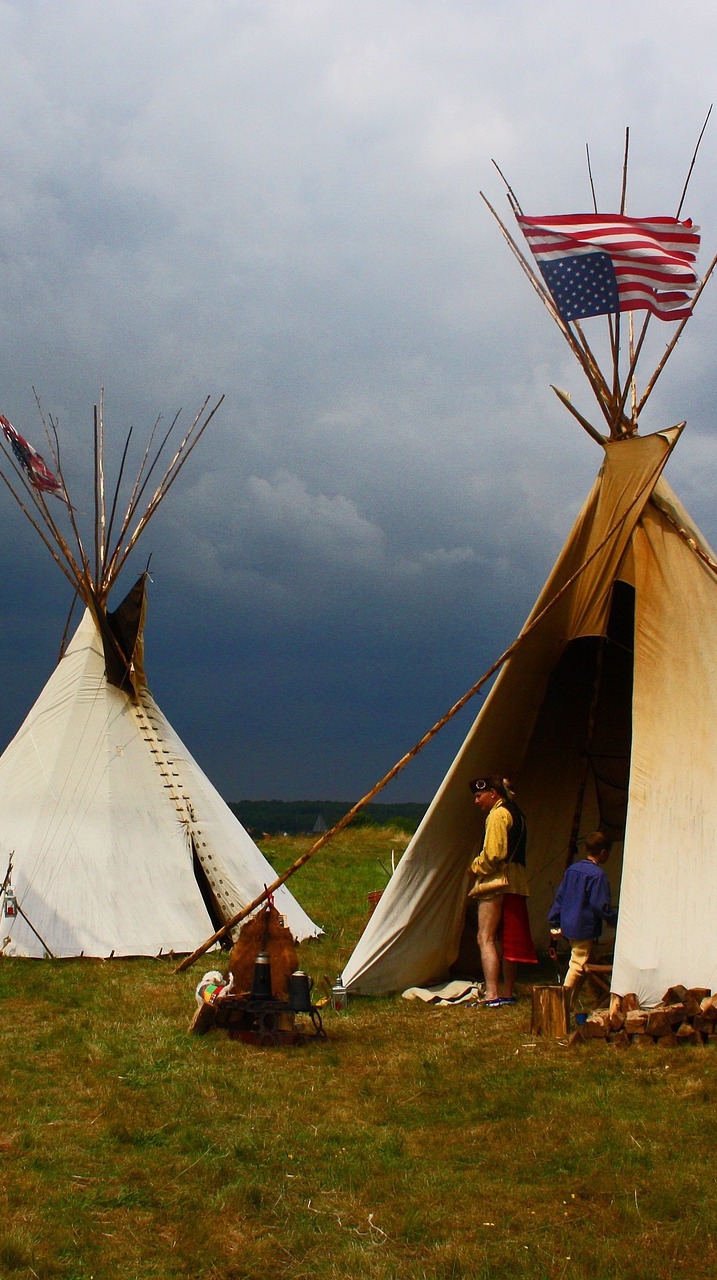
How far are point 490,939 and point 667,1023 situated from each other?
155 cm

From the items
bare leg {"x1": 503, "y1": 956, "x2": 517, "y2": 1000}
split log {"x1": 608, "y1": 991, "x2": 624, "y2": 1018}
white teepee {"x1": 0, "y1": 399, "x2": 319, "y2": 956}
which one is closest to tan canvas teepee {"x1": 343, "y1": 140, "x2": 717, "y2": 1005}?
split log {"x1": 608, "y1": 991, "x2": 624, "y2": 1018}

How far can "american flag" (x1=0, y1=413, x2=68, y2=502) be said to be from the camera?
10.2 m

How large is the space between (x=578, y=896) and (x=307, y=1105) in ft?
7.65

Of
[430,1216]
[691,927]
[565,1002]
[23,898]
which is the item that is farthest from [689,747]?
[23,898]

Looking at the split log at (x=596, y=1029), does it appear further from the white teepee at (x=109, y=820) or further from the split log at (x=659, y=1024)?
the white teepee at (x=109, y=820)

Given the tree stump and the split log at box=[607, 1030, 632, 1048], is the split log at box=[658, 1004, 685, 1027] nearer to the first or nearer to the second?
the split log at box=[607, 1030, 632, 1048]

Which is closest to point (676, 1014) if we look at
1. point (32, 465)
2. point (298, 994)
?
point (298, 994)

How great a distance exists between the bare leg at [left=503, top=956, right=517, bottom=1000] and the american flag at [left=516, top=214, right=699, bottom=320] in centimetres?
448

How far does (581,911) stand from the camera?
20.5ft

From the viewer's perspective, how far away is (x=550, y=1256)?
10.4 feet

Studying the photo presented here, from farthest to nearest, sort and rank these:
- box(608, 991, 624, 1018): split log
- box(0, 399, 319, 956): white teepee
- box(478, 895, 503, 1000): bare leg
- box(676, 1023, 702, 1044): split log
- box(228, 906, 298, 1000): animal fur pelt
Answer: box(0, 399, 319, 956): white teepee, box(478, 895, 503, 1000): bare leg, box(228, 906, 298, 1000): animal fur pelt, box(608, 991, 624, 1018): split log, box(676, 1023, 702, 1044): split log

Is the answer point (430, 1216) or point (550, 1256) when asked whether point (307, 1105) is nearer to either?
point (430, 1216)

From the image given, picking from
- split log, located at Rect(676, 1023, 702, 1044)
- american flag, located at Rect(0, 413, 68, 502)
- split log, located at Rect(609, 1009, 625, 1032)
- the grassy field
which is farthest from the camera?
american flag, located at Rect(0, 413, 68, 502)

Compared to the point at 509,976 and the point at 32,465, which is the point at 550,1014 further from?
the point at 32,465
